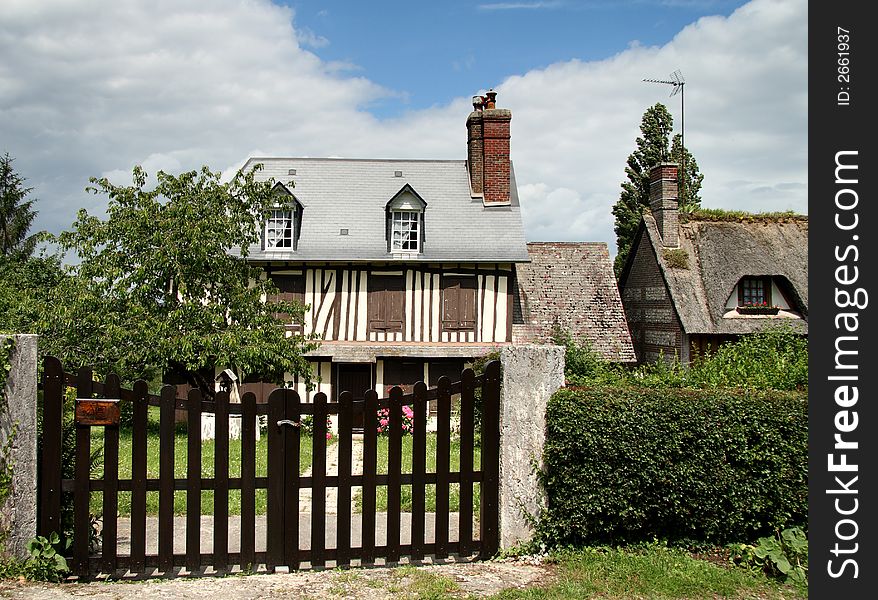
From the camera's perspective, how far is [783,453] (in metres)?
6.60

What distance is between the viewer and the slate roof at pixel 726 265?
2178 centimetres

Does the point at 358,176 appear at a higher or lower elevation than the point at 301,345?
higher

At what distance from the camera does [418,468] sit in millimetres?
6250

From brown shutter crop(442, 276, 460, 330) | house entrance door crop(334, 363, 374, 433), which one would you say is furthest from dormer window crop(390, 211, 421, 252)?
house entrance door crop(334, 363, 374, 433)

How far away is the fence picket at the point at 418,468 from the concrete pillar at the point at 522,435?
27.9 inches

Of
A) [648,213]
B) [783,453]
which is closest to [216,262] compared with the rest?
[783,453]

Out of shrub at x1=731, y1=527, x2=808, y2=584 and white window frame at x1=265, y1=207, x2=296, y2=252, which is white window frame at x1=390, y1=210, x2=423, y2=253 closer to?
white window frame at x1=265, y1=207, x2=296, y2=252

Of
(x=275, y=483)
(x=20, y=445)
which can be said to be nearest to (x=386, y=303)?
(x=275, y=483)

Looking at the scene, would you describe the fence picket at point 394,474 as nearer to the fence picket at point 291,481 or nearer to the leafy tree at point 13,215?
the fence picket at point 291,481

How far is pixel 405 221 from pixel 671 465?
13.9 m

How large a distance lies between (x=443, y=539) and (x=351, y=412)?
139cm

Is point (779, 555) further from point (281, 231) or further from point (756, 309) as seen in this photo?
point (756, 309)

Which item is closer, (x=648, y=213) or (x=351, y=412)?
(x=351, y=412)

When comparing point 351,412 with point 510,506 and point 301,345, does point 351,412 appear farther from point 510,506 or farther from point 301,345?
point 301,345
